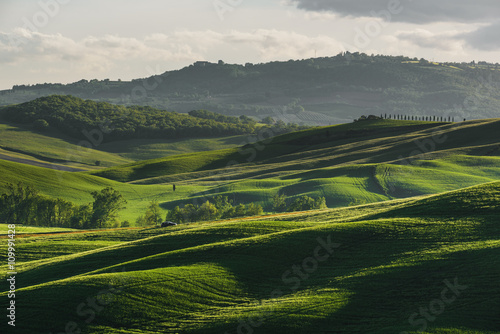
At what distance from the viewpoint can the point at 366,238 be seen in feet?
138

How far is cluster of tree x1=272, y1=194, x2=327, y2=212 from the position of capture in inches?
4409

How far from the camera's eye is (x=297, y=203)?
112 meters

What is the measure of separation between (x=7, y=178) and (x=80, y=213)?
40884 mm

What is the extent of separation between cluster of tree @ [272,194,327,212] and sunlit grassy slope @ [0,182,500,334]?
211 feet

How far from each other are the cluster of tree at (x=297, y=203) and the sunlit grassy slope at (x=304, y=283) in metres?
64.4

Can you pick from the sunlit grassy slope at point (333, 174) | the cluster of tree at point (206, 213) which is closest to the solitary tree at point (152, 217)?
the cluster of tree at point (206, 213)

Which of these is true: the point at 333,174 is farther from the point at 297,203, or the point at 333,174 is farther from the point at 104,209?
Result: the point at 104,209

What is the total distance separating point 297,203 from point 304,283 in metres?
76.4

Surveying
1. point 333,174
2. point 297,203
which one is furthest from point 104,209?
point 333,174

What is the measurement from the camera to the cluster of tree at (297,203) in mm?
112000

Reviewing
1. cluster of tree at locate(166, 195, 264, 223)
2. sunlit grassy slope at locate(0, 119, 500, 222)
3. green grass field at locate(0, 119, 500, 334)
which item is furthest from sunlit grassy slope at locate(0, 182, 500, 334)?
sunlit grassy slope at locate(0, 119, 500, 222)

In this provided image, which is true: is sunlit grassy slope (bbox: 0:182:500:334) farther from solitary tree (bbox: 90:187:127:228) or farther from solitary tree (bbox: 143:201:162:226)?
solitary tree (bbox: 143:201:162:226)

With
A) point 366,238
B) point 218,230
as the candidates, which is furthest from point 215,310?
point 218,230

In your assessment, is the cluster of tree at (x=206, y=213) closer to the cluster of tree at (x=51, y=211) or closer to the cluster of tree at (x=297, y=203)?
the cluster of tree at (x=297, y=203)
